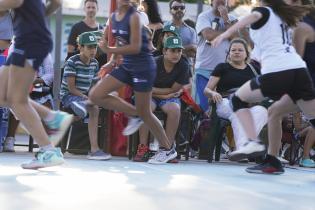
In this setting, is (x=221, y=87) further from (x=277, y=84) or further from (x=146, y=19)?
(x=277, y=84)

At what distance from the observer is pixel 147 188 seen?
5.77m

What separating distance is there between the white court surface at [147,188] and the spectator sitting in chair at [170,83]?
35.9 inches

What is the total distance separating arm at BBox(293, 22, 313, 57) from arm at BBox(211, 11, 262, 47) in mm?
505

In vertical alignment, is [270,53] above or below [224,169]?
above

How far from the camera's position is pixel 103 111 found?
918cm

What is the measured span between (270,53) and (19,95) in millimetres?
2258

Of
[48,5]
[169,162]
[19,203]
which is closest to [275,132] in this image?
[169,162]

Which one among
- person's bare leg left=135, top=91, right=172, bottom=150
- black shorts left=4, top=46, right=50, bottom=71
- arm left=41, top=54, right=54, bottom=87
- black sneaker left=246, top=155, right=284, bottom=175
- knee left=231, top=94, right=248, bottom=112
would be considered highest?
black shorts left=4, top=46, right=50, bottom=71

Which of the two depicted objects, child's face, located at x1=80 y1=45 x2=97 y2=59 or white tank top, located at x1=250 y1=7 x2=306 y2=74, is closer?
white tank top, located at x1=250 y1=7 x2=306 y2=74

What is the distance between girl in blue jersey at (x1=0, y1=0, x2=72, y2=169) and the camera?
6.33 meters

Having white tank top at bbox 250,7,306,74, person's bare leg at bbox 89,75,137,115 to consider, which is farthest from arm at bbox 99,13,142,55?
white tank top at bbox 250,7,306,74

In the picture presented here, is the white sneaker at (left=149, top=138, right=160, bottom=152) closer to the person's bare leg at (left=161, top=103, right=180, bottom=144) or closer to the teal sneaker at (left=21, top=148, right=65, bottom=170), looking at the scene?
the person's bare leg at (left=161, top=103, right=180, bottom=144)

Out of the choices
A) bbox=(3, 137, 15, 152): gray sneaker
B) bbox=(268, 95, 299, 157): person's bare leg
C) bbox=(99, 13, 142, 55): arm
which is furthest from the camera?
bbox=(3, 137, 15, 152): gray sneaker

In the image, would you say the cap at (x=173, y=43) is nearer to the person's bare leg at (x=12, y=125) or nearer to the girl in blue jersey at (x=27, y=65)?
the person's bare leg at (x=12, y=125)
